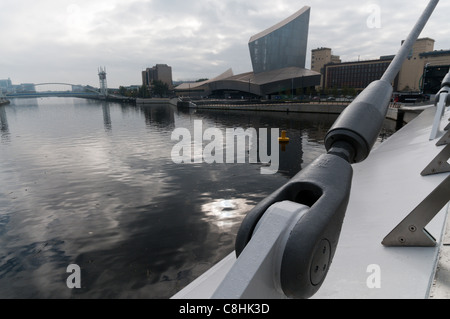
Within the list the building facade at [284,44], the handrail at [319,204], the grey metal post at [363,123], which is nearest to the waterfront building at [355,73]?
the building facade at [284,44]

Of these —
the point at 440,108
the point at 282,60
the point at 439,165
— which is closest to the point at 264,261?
the point at 439,165

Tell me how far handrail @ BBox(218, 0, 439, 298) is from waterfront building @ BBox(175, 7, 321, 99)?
326ft

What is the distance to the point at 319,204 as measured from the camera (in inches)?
54.9

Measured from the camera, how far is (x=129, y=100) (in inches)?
6319

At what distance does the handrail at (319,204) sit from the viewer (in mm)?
1303

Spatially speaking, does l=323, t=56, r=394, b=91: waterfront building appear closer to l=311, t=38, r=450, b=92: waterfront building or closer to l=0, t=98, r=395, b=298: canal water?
l=311, t=38, r=450, b=92: waterfront building

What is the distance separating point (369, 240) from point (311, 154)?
1745 centimetres

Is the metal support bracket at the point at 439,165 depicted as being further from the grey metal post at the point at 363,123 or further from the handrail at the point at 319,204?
the handrail at the point at 319,204

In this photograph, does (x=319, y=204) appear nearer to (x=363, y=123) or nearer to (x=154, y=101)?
(x=363, y=123)

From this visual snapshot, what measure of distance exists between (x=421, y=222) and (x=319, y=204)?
1.86 metres
